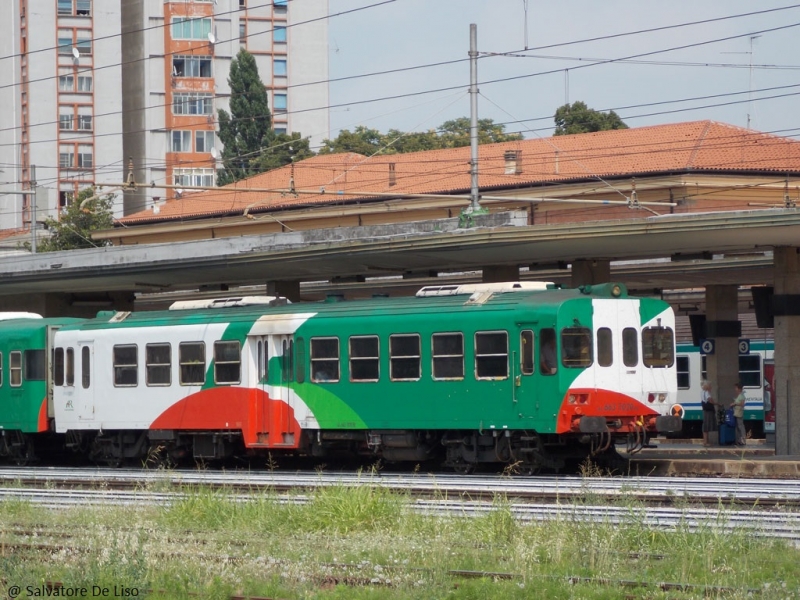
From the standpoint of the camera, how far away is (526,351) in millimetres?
20094

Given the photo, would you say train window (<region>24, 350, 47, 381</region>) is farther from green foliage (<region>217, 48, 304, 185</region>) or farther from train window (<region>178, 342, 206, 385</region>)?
green foliage (<region>217, 48, 304, 185</region>)

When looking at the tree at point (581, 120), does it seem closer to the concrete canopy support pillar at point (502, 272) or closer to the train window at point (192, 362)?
the concrete canopy support pillar at point (502, 272)

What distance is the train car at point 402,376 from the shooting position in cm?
2012

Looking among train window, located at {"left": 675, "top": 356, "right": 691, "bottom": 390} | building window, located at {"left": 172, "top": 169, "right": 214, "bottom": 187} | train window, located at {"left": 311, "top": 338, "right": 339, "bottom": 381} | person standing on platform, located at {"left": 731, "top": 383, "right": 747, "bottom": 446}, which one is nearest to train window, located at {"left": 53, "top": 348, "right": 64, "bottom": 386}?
train window, located at {"left": 311, "top": 338, "right": 339, "bottom": 381}

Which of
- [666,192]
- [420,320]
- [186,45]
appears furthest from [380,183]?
[420,320]

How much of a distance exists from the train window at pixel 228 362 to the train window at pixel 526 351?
5.60 metres

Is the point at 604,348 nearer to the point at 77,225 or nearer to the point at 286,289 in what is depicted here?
the point at 286,289

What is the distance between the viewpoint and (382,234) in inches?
1175

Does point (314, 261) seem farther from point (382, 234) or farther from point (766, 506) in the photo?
point (766, 506)

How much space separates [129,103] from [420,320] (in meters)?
80.3

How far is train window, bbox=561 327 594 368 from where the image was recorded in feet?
65.5

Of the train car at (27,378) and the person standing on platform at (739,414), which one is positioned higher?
the train car at (27,378)

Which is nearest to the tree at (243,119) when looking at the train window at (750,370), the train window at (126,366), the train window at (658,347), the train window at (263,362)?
the train window at (750,370)

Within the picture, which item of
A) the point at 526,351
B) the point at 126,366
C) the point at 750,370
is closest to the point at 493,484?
the point at 526,351
